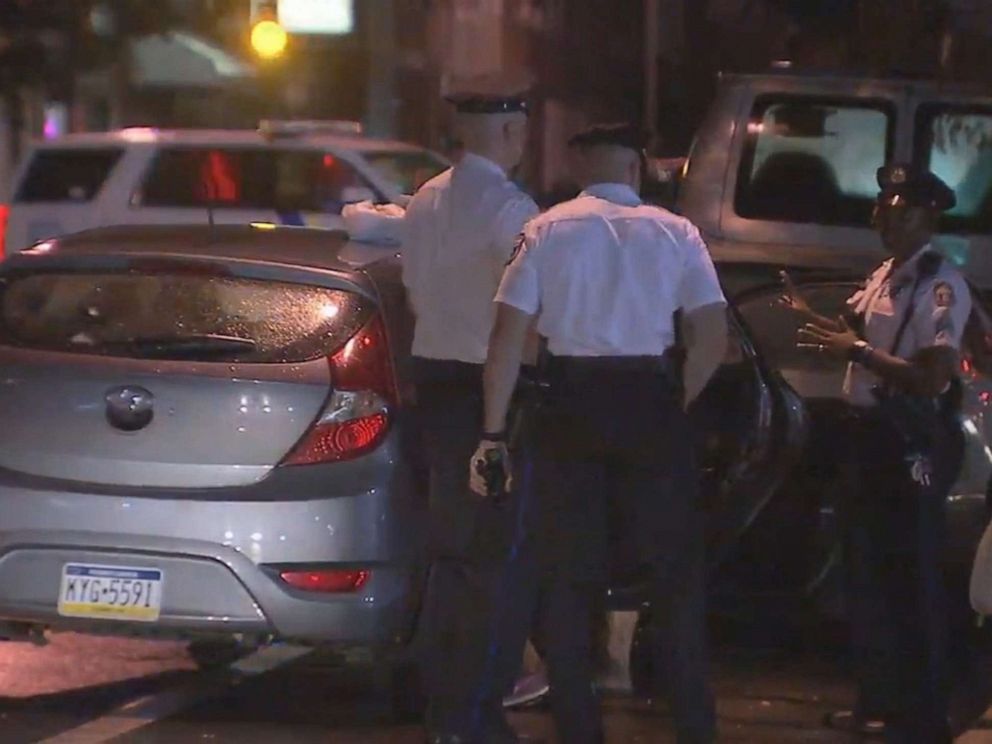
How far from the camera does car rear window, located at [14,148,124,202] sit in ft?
49.1

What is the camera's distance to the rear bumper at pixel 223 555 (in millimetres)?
6066

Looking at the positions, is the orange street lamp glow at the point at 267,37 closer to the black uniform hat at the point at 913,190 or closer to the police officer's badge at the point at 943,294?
the black uniform hat at the point at 913,190

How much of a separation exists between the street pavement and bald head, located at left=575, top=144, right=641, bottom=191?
1.83 metres

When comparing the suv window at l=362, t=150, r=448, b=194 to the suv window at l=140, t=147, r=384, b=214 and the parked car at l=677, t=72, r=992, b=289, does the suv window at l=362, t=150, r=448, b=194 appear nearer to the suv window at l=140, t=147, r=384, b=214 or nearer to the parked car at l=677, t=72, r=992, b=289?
the suv window at l=140, t=147, r=384, b=214

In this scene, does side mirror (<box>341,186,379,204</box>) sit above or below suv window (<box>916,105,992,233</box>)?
below

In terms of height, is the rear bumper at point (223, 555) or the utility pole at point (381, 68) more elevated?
the rear bumper at point (223, 555)

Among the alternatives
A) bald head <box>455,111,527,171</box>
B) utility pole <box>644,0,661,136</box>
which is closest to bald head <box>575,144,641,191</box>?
bald head <box>455,111,527,171</box>

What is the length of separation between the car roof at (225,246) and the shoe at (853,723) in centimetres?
205

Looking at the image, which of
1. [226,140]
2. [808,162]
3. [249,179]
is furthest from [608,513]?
[226,140]

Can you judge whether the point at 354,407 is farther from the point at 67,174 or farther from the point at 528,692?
the point at 67,174

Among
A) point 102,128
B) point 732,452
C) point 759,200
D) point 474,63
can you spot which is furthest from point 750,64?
point 102,128

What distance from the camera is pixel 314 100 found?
29328mm

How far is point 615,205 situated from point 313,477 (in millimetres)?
1214

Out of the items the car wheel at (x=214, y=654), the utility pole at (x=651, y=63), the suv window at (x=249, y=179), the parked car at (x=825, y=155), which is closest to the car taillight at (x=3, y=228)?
the suv window at (x=249, y=179)
